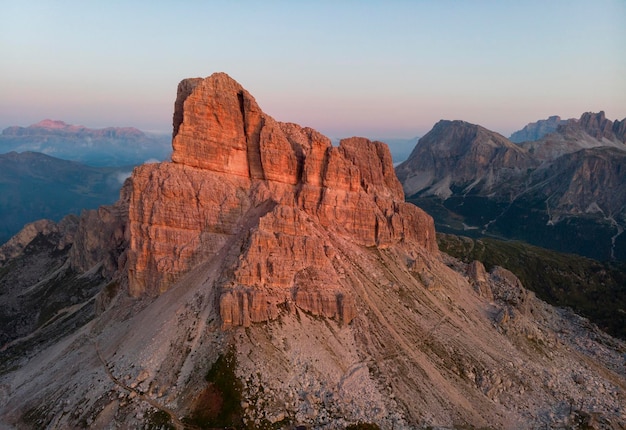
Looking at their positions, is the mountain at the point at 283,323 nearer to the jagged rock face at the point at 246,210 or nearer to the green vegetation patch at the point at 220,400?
the green vegetation patch at the point at 220,400

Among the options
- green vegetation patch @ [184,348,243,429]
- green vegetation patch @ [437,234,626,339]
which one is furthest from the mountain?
green vegetation patch @ [437,234,626,339]

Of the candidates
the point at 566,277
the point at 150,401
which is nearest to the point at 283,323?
the point at 150,401

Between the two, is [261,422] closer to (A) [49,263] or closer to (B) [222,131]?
(B) [222,131]

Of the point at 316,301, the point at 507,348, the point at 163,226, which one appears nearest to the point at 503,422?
the point at 507,348

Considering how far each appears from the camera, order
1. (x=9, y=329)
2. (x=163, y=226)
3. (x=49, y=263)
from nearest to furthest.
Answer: (x=163, y=226), (x=9, y=329), (x=49, y=263)

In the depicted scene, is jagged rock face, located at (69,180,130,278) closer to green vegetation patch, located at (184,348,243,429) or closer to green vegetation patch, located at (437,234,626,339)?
green vegetation patch, located at (184,348,243,429)

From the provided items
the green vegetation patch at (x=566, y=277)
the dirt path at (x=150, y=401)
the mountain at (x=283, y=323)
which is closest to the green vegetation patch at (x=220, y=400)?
the mountain at (x=283, y=323)

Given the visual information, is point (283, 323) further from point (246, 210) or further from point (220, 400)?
point (246, 210)
